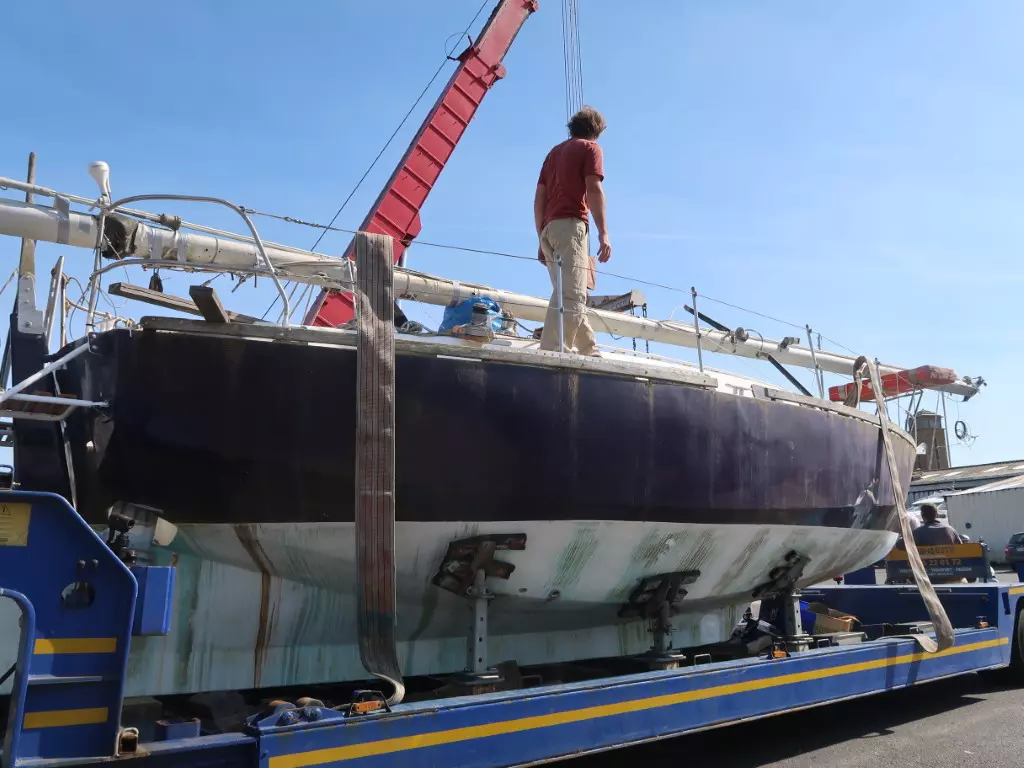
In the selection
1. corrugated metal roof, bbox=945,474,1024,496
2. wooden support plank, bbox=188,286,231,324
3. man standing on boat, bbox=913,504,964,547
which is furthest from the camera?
corrugated metal roof, bbox=945,474,1024,496

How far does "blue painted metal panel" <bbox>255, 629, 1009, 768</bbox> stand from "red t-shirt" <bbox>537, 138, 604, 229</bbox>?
271 centimetres

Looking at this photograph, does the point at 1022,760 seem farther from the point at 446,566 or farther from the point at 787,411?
the point at 446,566

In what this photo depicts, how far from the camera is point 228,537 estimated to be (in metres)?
3.90

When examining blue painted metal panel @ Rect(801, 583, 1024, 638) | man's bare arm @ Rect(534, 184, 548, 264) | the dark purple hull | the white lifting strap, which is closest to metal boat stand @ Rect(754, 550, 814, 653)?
the white lifting strap

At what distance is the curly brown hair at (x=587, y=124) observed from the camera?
5477 mm

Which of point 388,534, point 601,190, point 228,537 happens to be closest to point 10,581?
point 228,537

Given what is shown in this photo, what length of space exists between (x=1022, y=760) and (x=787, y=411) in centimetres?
243

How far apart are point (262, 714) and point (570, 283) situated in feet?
9.58

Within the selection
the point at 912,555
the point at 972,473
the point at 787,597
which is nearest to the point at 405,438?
the point at 787,597

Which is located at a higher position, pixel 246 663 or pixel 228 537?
pixel 228 537

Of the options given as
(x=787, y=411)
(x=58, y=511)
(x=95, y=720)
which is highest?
(x=787, y=411)

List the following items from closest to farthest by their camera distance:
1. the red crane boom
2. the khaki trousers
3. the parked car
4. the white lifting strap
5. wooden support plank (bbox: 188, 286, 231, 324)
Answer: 1. wooden support plank (bbox: 188, 286, 231, 324)
2. the khaki trousers
3. the white lifting strap
4. the red crane boom
5. the parked car

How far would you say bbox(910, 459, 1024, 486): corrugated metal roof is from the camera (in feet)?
95.8

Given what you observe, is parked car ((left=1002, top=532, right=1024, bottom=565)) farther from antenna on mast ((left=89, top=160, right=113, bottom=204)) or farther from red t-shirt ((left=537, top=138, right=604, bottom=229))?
antenna on mast ((left=89, top=160, right=113, bottom=204))
